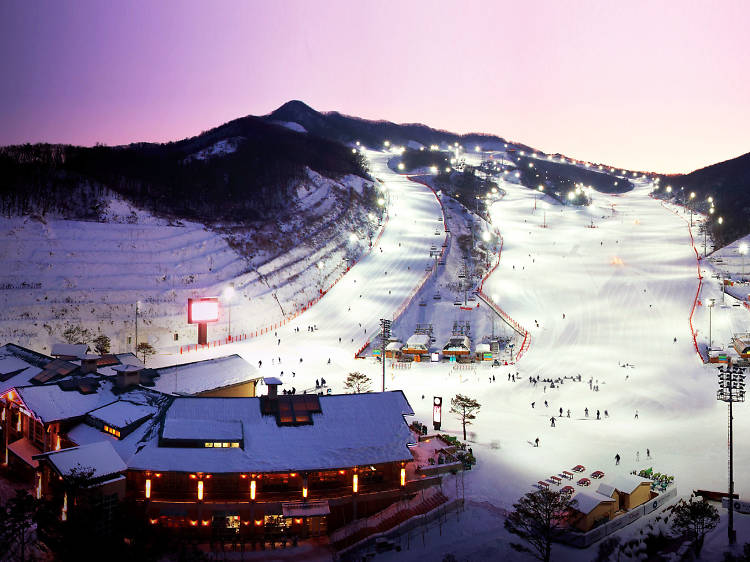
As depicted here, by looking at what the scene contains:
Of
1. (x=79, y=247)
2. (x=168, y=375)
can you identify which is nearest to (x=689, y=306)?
(x=168, y=375)

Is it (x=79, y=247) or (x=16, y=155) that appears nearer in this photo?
(x=79, y=247)

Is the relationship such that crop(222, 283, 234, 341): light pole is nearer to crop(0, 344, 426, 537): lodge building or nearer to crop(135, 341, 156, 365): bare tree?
crop(135, 341, 156, 365): bare tree

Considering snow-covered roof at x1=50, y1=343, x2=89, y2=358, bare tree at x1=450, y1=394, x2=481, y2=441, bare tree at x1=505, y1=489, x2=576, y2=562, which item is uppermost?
snow-covered roof at x1=50, y1=343, x2=89, y2=358

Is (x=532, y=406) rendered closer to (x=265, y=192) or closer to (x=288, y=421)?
(x=288, y=421)

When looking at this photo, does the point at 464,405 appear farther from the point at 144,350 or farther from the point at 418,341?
the point at 144,350

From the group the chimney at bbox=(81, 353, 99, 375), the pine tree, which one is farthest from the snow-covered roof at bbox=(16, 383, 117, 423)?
the pine tree

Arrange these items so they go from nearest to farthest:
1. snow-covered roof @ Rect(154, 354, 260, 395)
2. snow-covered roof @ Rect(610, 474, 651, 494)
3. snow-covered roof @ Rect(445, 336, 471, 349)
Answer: snow-covered roof @ Rect(610, 474, 651, 494)
snow-covered roof @ Rect(154, 354, 260, 395)
snow-covered roof @ Rect(445, 336, 471, 349)
